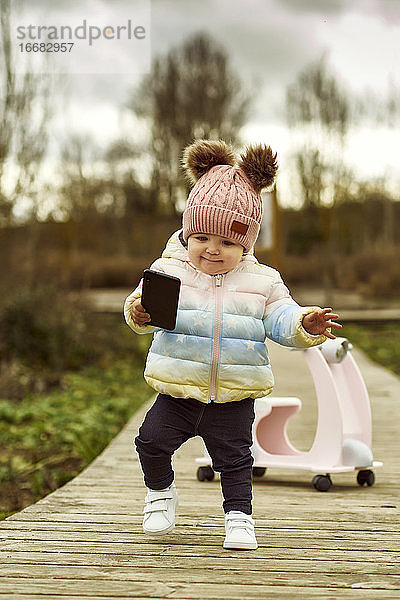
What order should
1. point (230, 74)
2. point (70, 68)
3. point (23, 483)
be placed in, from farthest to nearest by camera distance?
point (230, 74)
point (70, 68)
point (23, 483)

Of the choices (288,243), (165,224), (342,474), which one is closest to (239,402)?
(342,474)

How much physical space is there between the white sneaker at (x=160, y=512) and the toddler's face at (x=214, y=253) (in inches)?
Answer: 34.7

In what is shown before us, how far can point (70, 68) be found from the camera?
44.9ft

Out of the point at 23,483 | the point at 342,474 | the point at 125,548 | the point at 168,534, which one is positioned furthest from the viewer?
the point at 23,483

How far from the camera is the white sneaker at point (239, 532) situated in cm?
314

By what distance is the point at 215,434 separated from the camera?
328 cm

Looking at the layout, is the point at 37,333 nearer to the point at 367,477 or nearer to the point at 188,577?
the point at 367,477

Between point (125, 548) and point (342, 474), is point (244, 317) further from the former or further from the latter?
point (342, 474)

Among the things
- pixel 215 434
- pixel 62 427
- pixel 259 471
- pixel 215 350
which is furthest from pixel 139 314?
pixel 62 427

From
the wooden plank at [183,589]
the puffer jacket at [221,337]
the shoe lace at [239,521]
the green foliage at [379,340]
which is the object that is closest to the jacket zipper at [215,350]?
the puffer jacket at [221,337]

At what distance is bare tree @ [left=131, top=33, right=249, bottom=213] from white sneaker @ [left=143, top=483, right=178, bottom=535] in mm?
20958

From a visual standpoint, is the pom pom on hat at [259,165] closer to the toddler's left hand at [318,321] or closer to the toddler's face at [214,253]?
the toddler's face at [214,253]

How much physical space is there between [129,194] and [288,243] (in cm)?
604

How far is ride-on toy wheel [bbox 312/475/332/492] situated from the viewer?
4375mm
